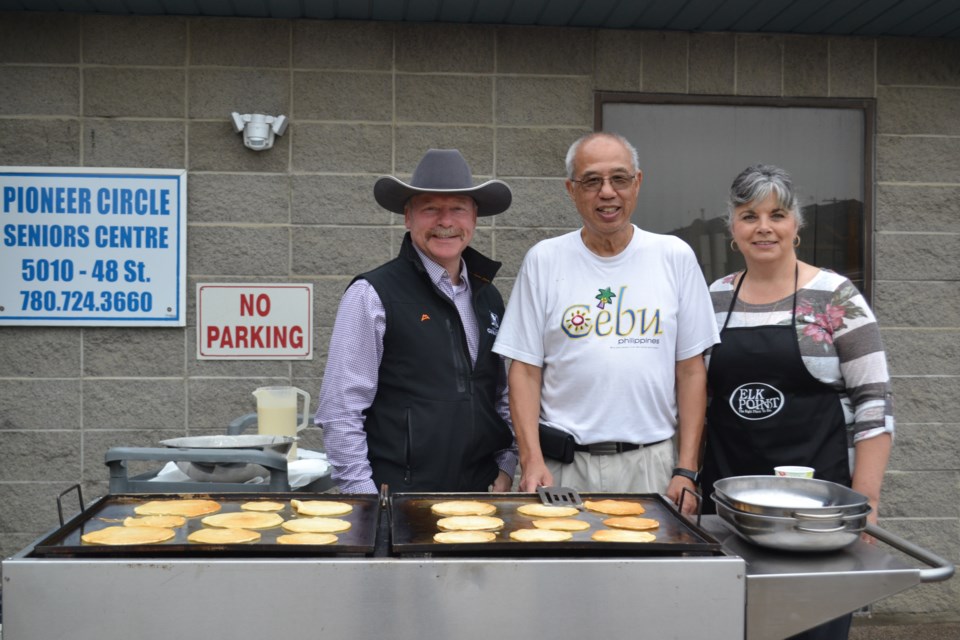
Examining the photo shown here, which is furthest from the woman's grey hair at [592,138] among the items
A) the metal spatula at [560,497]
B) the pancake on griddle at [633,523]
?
the pancake on griddle at [633,523]

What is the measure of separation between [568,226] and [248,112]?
6.00 ft

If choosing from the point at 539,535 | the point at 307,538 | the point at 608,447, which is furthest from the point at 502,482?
the point at 307,538

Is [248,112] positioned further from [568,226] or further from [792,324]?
[792,324]

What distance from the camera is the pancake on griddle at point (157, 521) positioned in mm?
2074

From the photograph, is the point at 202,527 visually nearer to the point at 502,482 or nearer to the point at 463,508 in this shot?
the point at 463,508

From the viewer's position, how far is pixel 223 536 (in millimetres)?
1956

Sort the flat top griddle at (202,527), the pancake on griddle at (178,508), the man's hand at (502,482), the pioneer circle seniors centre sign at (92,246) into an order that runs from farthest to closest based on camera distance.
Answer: the pioneer circle seniors centre sign at (92,246), the man's hand at (502,482), the pancake on griddle at (178,508), the flat top griddle at (202,527)

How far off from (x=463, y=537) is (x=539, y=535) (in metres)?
0.17

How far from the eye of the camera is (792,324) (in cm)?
286

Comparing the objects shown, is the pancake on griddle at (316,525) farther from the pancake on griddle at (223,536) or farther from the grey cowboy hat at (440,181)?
the grey cowboy hat at (440,181)

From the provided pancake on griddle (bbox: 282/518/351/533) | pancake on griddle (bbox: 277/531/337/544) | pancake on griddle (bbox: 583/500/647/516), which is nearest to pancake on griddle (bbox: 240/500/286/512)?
pancake on griddle (bbox: 282/518/351/533)

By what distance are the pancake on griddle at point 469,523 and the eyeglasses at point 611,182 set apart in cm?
125

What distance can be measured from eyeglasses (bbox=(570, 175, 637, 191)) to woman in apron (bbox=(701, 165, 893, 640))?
14.7 inches

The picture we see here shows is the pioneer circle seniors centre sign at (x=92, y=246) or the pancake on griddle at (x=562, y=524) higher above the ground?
the pioneer circle seniors centre sign at (x=92, y=246)
